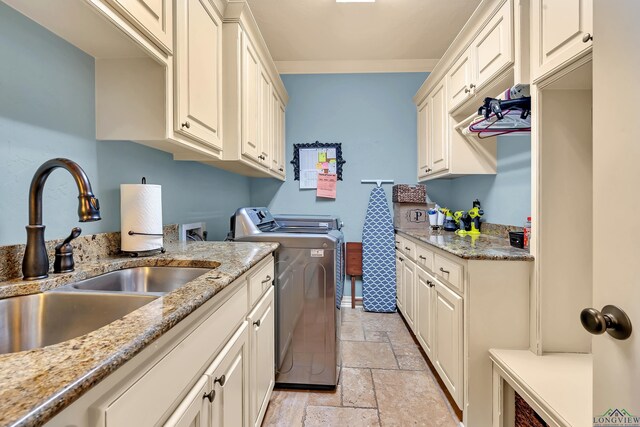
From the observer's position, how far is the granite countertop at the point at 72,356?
325mm

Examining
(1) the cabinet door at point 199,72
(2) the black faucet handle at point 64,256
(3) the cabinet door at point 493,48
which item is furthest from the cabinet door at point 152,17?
(3) the cabinet door at point 493,48

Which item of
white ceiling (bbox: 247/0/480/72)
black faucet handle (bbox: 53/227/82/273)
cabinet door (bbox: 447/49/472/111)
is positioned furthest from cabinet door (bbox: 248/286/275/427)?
white ceiling (bbox: 247/0/480/72)

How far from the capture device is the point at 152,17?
0.98m

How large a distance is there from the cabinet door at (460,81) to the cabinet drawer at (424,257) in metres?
1.14

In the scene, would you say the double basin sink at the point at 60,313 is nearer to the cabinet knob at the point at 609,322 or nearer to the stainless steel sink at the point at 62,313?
the stainless steel sink at the point at 62,313

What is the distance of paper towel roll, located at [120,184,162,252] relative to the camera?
3.89ft

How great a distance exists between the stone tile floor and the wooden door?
1107 millimetres

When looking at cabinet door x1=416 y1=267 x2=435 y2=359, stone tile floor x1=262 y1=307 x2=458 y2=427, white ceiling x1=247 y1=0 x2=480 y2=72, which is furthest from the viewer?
white ceiling x1=247 y1=0 x2=480 y2=72

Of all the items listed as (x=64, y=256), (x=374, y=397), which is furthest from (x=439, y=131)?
(x=64, y=256)

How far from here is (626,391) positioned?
0.58m

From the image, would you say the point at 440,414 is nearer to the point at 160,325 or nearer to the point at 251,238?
the point at 251,238

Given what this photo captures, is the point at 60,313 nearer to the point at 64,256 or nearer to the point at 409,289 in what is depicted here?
the point at 64,256

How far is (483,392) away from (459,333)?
0.28 meters

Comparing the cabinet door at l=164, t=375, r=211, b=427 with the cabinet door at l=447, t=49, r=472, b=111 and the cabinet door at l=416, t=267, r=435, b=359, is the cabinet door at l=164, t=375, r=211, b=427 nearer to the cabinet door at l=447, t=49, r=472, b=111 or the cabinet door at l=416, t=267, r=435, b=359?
the cabinet door at l=416, t=267, r=435, b=359
